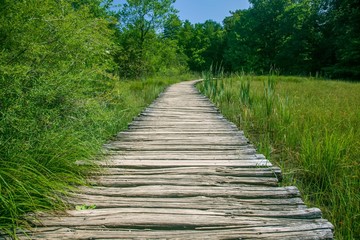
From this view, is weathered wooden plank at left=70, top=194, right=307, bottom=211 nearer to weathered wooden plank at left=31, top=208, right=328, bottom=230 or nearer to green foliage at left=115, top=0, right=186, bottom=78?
weathered wooden plank at left=31, top=208, right=328, bottom=230

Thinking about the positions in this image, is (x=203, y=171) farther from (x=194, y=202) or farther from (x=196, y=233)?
(x=196, y=233)

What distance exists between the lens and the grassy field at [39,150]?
1808 millimetres

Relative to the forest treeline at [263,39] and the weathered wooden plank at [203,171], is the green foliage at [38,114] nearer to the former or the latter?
the weathered wooden plank at [203,171]

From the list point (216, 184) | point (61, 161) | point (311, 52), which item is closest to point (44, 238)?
point (61, 161)

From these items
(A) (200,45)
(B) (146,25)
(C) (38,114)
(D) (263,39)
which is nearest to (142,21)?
(B) (146,25)

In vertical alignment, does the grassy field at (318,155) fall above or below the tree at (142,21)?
below

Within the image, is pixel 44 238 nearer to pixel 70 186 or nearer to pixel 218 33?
pixel 70 186

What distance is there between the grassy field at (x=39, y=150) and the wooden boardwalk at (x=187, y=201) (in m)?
0.14

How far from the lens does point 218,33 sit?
52594 mm

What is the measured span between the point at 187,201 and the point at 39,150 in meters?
1.28

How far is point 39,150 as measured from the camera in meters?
2.33

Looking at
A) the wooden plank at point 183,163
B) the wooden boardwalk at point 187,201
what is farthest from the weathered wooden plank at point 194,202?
the wooden plank at point 183,163

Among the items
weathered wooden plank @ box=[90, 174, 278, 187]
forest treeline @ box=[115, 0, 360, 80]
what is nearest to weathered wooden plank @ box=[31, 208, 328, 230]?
weathered wooden plank @ box=[90, 174, 278, 187]

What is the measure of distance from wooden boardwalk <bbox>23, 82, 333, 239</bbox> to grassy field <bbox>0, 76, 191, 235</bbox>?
144 millimetres
